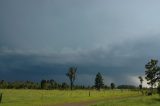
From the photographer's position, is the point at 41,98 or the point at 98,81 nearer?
the point at 41,98

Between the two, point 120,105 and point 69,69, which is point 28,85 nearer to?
point 69,69

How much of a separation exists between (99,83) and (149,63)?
6760cm

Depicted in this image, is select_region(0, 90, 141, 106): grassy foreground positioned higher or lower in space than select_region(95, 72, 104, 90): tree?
lower

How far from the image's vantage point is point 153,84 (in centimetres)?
12688

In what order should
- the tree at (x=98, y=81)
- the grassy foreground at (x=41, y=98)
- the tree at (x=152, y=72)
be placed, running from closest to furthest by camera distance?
the grassy foreground at (x=41, y=98) < the tree at (x=152, y=72) < the tree at (x=98, y=81)

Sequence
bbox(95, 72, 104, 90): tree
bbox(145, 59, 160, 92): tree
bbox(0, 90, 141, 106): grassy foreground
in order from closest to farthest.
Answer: bbox(0, 90, 141, 106): grassy foreground, bbox(145, 59, 160, 92): tree, bbox(95, 72, 104, 90): tree

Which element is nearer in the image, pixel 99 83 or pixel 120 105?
pixel 120 105

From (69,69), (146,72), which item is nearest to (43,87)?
(69,69)

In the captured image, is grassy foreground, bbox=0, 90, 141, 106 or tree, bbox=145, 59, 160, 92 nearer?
grassy foreground, bbox=0, 90, 141, 106

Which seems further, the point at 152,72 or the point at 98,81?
the point at 98,81

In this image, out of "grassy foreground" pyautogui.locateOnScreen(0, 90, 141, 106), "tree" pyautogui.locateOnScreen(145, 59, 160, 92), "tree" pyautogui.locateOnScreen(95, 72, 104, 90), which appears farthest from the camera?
"tree" pyautogui.locateOnScreen(95, 72, 104, 90)

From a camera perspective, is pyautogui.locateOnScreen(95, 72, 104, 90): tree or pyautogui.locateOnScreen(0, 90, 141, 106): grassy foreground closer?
pyautogui.locateOnScreen(0, 90, 141, 106): grassy foreground

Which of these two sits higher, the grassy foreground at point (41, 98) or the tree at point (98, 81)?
the tree at point (98, 81)

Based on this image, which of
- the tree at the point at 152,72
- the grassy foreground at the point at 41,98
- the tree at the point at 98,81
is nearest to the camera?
the grassy foreground at the point at 41,98
